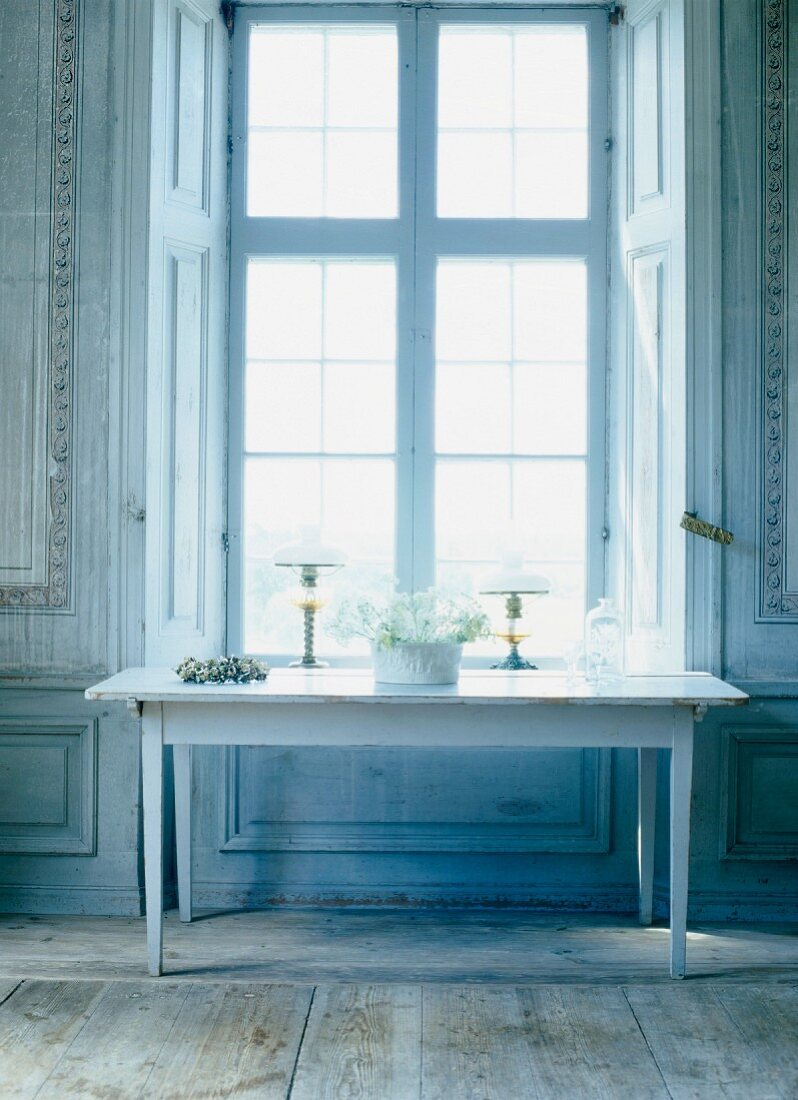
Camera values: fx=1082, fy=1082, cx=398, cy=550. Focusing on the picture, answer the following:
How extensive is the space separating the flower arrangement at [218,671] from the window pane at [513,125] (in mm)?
1745

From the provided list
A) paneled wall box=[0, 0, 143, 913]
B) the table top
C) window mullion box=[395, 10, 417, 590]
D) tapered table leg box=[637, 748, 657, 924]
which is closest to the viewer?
the table top

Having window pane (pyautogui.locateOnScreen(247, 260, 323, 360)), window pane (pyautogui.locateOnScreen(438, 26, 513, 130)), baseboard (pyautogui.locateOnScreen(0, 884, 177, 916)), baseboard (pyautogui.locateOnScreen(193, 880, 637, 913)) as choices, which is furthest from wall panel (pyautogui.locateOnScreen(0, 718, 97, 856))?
window pane (pyautogui.locateOnScreen(438, 26, 513, 130))

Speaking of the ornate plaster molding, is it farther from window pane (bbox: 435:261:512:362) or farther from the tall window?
window pane (bbox: 435:261:512:362)

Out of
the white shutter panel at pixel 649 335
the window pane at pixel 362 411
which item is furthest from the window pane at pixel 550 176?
the window pane at pixel 362 411

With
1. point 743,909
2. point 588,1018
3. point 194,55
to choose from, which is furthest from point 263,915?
point 194,55

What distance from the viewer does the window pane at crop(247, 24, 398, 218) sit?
371 centimetres

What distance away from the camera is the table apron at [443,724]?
110 inches

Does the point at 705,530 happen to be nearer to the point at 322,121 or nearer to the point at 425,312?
the point at 425,312

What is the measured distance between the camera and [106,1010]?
2.67 metres

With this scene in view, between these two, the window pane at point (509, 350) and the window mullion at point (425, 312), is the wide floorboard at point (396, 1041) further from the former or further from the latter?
the window pane at point (509, 350)

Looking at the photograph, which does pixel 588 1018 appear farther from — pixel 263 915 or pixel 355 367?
pixel 355 367

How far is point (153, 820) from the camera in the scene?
285cm

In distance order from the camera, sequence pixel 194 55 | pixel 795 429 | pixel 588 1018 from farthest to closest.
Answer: pixel 194 55, pixel 795 429, pixel 588 1018

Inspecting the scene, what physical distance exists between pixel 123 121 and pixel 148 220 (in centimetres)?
32
